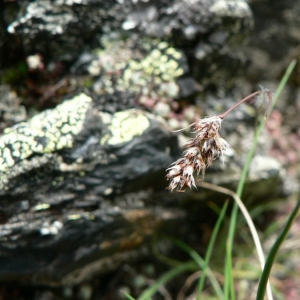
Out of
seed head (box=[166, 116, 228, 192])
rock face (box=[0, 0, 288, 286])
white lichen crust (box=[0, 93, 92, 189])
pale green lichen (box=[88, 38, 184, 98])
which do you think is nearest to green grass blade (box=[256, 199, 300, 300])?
seed head (box=[166, 116, 228, 192])

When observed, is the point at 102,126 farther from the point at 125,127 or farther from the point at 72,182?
the point at 72,182

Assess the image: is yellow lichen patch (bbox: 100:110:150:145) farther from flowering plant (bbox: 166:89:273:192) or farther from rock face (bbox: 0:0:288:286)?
flowering plant (bbox: 166:89:273:192)

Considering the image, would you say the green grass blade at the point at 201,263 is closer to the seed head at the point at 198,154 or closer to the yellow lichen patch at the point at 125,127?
the yellow lichen patch at the point at 125,127

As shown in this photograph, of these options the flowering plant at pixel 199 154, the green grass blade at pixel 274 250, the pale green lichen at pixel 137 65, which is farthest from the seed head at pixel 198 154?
the pale green lichen at pixel 137 65

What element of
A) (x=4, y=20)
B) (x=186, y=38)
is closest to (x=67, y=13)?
(x=4, y=20)

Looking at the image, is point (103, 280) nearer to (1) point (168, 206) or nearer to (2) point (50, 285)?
(2) point (50, 285)

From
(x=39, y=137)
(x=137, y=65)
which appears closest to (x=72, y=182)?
(x=39, y=137)

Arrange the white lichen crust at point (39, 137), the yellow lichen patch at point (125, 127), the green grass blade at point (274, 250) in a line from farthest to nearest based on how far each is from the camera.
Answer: the yellow lichen patch at point (125, 127) < the white lichen crust at point (39, 137) < the green grass blade at point (274, 250)
